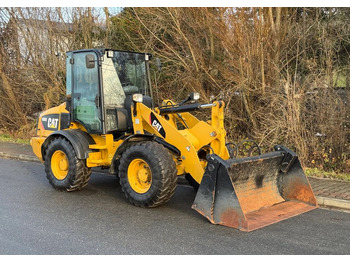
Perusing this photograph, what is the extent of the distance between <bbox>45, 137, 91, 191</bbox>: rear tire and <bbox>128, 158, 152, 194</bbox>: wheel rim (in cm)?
120

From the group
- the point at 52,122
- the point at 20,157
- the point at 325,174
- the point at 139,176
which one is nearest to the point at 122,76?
the point at 52,122

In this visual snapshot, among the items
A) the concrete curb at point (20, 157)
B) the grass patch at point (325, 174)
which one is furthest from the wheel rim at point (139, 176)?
the concrete curb at point (20, 157)

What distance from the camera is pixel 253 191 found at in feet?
20.0

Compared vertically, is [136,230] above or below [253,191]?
below

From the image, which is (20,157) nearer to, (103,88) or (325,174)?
(103,88)

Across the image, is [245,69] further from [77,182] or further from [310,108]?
[77,182]

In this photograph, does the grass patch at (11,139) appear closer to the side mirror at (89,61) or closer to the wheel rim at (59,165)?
the wheel rim at (59,165)

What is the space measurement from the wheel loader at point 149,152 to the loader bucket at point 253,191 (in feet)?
0.04

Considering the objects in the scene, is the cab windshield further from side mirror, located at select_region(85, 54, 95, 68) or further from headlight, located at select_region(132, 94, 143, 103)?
headlight, located at select_region(132, 94, 143, 103)

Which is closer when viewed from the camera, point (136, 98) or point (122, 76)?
point (136, 98)

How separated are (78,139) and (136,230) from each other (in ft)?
8.19

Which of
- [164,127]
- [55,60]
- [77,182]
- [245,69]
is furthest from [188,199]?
[55,60]

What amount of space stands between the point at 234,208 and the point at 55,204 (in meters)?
3.05

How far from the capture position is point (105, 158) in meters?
7.32
